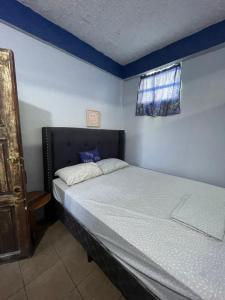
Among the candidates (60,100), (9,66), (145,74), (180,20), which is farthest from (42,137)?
(180,20)

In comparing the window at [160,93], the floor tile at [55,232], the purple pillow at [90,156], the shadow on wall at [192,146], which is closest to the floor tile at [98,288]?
the floor tile at [55,232]

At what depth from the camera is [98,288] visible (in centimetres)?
120

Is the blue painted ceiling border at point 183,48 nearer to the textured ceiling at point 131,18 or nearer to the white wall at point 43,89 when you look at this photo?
the textured ceiling at point 131,18

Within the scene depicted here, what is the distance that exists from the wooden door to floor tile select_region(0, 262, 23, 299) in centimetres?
8

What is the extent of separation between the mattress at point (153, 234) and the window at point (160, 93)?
1259mm

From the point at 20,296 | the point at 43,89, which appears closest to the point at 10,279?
the point at 20,296

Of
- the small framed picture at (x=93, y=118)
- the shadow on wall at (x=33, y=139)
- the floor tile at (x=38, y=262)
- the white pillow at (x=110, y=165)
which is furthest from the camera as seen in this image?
the small framed picture at (x=93, y=118)

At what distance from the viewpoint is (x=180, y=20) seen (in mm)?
1757

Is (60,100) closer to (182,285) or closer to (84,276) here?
(84,276)

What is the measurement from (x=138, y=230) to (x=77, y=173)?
1066mm

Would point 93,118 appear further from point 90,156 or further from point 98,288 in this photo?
point 98,288

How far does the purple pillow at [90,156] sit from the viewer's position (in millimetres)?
2244

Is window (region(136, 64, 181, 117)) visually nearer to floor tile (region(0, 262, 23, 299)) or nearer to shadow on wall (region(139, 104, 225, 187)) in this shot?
shadow on wall (region(139, 104, 225, 187))

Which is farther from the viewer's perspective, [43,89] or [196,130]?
[196,130]
